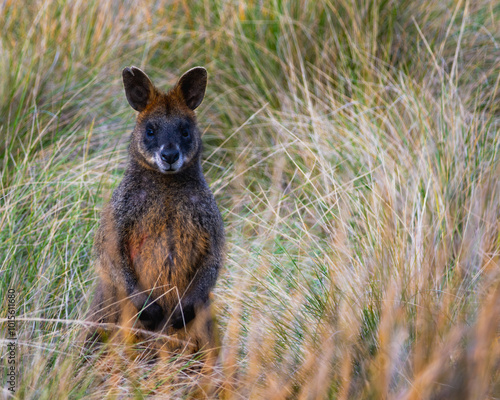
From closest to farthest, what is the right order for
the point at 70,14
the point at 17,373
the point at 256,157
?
the point at 17,373 < the point at 256,157 < the point at 70,14

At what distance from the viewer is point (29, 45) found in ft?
18.9

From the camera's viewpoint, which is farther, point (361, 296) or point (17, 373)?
point (361, 296)

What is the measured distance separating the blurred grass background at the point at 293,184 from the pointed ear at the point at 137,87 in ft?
2.84

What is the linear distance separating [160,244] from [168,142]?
52 centimetres

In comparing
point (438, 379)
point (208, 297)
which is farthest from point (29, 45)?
point (438, 379)

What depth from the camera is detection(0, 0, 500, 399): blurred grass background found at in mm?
3123

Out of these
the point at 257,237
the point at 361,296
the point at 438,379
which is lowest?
the point at 257,237

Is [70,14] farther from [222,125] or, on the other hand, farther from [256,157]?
[256,157]

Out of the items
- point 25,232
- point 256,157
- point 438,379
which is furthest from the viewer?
point 256,157

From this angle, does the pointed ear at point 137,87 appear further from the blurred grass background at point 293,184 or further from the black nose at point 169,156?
the blurred grass background at point 293,184

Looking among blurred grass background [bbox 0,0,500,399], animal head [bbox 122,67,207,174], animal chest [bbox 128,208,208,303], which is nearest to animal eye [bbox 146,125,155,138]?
animal head [bbox 122,67,207,174]

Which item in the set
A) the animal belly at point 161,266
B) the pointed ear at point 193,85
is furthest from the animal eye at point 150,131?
the animal belly at point 161,266

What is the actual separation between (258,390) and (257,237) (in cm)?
151

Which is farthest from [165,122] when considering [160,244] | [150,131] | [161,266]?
[161,266]
